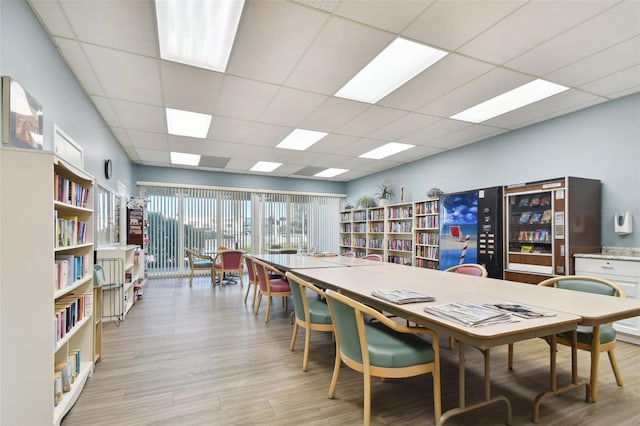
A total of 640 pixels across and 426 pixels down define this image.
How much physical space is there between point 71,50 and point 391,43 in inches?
114

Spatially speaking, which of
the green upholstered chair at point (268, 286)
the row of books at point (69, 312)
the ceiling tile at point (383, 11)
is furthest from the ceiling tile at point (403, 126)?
the row of books at point (69, 312)

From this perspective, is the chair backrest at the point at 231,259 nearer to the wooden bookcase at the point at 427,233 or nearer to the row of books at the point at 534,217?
the wooden bookcase at the point at 427,233

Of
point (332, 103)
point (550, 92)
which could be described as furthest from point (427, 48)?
point (550, 92)

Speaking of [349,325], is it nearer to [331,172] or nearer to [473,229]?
[473,229]

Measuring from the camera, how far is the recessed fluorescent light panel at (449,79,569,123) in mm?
3596

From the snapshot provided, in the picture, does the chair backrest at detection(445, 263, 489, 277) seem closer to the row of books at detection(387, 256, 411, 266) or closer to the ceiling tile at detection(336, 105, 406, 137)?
the ceiling tile at detection(336, 105, 406, 137)

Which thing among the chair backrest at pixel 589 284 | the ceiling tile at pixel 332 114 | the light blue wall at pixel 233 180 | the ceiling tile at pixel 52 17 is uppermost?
the ceiling tile at pixel 52 17

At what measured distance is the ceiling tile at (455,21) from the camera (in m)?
2.28

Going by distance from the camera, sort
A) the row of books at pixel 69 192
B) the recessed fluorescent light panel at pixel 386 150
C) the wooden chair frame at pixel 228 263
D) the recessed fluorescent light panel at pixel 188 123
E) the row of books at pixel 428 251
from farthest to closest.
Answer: the wooden chair frame at pixel 228 263
the row of books at pixel 428 251
the recessed fluorescent light panel at pixel 386 150
the recessed fluorescent light panel at pixel 188 123
the row of books at pixel 69 192

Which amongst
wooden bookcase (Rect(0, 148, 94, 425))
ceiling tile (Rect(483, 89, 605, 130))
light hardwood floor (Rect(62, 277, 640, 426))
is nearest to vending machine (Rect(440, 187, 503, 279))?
ceiling tile (Rect(483, 89, 605, 130))

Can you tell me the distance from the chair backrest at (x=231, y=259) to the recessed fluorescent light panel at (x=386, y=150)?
3.43 metres

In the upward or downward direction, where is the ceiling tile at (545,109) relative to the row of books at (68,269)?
upward

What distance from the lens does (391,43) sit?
2.76m

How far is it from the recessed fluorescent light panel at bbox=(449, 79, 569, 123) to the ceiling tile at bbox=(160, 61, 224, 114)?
3.26 meters
